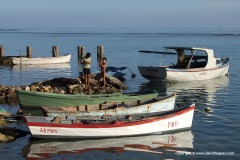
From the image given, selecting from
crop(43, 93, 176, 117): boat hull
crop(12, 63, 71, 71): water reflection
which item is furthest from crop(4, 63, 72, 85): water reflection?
crop(43, 93, 176, 117): boat hull

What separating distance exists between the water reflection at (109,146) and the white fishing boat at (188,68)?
44.1 feet

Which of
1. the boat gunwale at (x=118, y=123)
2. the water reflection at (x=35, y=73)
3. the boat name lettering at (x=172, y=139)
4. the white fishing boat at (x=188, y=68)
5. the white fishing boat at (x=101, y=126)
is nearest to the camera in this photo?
the boat gunwale at (x=118, y=123)

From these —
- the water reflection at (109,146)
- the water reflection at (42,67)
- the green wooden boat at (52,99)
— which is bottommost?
the water reflection at (42,67)

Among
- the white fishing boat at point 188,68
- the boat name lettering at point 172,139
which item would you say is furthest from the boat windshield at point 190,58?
the boat name lettering at point 172,139

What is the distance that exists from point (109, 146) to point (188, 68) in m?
16.3

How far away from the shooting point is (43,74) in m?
36.5

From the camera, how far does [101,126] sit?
14.5m

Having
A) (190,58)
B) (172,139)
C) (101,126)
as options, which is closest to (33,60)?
(190,58)

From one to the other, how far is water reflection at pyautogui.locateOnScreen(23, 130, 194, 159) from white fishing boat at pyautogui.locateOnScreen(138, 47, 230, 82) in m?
13.4

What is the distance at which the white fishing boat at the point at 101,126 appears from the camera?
1436 cm

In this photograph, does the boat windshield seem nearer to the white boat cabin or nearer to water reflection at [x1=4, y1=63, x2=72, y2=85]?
the white boat cabin

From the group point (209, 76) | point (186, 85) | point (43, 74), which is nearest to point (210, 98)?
point (186, 85)

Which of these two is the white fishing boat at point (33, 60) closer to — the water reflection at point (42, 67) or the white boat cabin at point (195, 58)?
the water reflection at point (42, 67)

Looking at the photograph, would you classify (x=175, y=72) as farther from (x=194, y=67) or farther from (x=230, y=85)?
(x=230, y=85)
